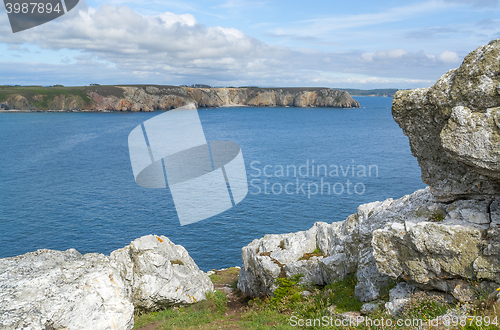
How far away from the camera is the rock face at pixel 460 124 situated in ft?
26.3

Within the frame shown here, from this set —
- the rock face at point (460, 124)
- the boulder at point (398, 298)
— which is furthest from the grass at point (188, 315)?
the rock face at point (460, 124)

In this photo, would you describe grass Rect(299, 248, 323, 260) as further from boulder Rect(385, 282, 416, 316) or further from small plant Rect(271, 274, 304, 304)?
boulder Rect(385, 282, 416, 316)

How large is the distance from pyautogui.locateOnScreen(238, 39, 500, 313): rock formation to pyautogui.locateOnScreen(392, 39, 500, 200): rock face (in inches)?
0.8

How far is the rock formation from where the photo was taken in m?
8.16

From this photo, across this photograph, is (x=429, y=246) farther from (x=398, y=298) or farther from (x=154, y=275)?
(x=154, y=275)

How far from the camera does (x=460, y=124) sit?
8242 millimetres

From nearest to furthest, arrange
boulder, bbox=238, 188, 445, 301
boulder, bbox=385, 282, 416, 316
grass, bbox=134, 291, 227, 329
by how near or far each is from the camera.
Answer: boulder, bbox=385, 282, 416, 316, boulder, bbox=238, 188, 445, 301, grass, bbox=134, 291, 227, 329

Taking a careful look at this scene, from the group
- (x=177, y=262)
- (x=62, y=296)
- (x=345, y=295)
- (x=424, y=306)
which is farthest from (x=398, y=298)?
(x=177, y=262)

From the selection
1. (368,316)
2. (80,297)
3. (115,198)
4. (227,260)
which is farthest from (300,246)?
(115,198)

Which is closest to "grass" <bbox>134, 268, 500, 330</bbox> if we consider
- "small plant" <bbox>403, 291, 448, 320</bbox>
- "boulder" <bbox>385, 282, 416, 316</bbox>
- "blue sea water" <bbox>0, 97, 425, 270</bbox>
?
"small plant" <bbox>403, 291, 448, 320</bbox>

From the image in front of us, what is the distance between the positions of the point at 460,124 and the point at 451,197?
10.8 ft

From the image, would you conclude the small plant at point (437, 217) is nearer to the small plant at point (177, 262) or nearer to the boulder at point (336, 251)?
the boulder at point (336, 251)

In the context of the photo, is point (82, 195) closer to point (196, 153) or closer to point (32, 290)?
point (196, 153)

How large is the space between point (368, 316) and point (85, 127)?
147090mm
